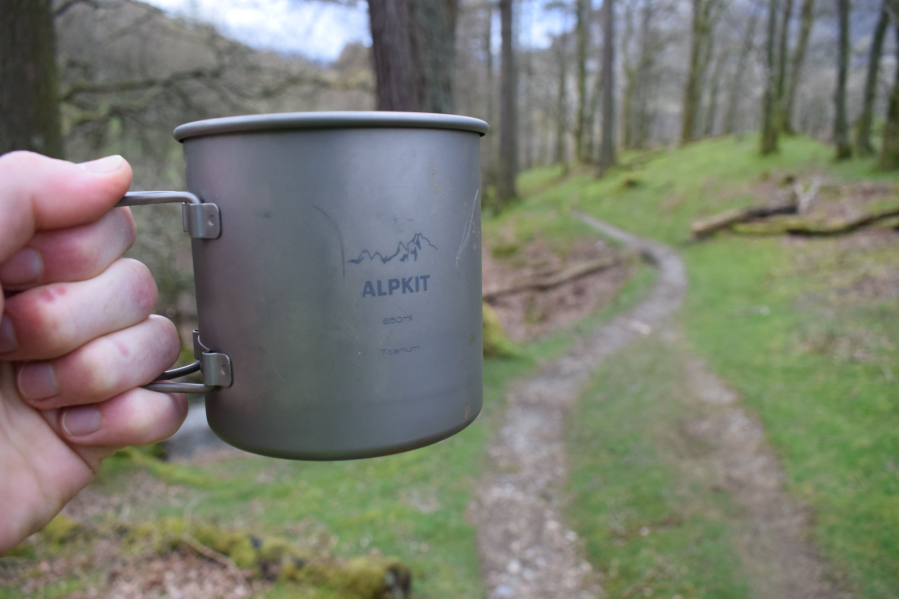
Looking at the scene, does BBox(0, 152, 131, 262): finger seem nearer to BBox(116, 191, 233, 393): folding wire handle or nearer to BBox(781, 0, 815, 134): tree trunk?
BBox(116, 191, 233, 393): folding wire handle

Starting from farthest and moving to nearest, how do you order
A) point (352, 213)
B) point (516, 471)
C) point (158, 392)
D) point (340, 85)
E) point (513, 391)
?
point (340, 85) → point (513, 391) → point (516, 471) → point (158, 392) → point (352, 213)

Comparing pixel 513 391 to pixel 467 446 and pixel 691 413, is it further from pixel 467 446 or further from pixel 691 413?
pixel 691 413

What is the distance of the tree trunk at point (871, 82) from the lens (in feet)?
42.6

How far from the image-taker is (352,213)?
105 cm

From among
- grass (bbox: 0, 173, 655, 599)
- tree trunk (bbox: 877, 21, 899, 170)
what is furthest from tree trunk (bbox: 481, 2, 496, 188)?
grass (bbox: 0, 173, 655, 599)

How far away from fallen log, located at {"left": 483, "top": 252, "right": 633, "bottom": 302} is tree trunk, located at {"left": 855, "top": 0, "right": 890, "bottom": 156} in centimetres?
668

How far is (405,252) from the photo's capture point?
1.08 m

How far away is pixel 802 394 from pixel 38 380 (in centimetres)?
630

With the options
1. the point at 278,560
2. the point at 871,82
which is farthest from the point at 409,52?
the point at 871,82

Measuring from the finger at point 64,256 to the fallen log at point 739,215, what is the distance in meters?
12.6

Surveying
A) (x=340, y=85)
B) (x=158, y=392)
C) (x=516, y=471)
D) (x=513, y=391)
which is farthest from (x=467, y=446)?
(x=340, y=85)

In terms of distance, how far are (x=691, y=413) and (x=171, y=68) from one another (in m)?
8.19

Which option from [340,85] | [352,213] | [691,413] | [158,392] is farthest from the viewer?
[340,85]

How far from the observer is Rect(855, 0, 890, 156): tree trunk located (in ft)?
42.6
